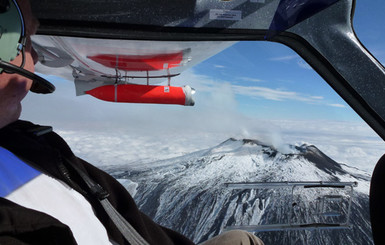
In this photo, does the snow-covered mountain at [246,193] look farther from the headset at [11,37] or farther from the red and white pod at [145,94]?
the headset at [11,37]

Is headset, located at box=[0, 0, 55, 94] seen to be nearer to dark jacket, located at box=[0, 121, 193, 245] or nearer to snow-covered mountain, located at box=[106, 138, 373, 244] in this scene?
dark jacket, located at box=[0, 121, 193, 245]

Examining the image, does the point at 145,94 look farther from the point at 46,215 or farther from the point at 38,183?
the point at 46,215

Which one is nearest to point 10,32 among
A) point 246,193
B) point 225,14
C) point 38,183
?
point 38,183

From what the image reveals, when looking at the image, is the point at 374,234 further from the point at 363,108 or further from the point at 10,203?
the point at 10,203

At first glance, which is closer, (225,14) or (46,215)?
(46,215)

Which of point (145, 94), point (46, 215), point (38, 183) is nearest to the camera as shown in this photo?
point (46, 215)

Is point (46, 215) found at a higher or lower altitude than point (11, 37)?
lower
